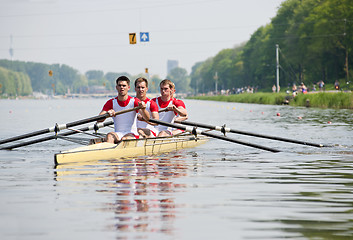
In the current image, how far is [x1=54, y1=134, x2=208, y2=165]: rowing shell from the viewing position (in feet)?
43.5

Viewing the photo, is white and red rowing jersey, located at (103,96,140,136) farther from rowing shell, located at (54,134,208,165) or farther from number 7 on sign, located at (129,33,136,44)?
number 7 on sign, located at (129,33,136,44)

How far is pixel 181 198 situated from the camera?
9133 mm

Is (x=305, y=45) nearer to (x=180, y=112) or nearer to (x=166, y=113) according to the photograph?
(x=166, y=113)

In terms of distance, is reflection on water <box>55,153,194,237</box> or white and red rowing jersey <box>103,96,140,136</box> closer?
reflection on water <box>55,153,194,237</box>

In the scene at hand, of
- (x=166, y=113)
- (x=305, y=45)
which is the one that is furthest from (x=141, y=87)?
(x=305, y=45)

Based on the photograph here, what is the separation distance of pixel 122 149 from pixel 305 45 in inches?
3138

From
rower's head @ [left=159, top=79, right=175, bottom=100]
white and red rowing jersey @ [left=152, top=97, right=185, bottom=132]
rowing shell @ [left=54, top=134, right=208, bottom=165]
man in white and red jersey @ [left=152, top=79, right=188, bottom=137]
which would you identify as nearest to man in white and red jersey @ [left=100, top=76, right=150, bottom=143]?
rowing shell @ [left=54, top=134, right=208, bottom=165]

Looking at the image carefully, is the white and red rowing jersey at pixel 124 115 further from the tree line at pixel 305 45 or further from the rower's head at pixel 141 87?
the tree line at pixel 305 45

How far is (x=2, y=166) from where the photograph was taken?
13883 millimetres

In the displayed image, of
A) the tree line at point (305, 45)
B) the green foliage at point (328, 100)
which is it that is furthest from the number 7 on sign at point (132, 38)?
the tree line at point (305, 45)

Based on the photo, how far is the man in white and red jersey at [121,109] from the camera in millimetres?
14438

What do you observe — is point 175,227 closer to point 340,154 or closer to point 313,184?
point 313,184

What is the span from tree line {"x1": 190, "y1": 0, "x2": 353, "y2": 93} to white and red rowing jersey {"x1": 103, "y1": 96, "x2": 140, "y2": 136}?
64663mm

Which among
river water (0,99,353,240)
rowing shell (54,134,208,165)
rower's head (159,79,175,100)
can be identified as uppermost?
rower's head (159,79,175,100)
